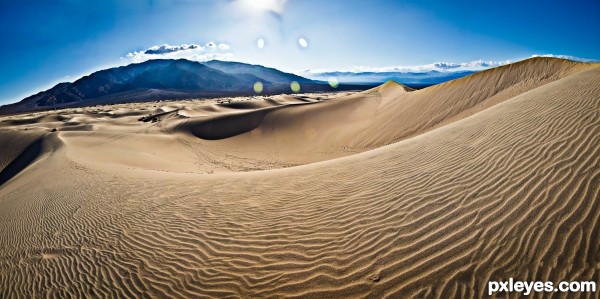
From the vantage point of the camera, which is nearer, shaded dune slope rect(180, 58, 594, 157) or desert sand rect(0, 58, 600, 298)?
desert sand rect(0, 58, 600, 298)

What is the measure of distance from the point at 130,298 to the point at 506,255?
203 inches

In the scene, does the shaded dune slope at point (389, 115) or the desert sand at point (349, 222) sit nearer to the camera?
the desert sand at point (349, 222)

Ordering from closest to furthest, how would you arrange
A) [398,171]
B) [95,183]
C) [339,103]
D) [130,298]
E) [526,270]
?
[526,270] < [130,298] < [398,171] < [95,183] < [339,103]

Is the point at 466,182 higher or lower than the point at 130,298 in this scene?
higher

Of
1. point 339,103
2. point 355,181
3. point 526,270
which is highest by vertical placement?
point 339,103

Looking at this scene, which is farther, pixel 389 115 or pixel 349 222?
pixel 389 115

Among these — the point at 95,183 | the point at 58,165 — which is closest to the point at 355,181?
the point at 95,183

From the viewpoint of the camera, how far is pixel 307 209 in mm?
6012

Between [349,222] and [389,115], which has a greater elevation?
[389,115]

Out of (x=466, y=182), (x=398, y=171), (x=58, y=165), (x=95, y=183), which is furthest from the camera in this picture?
(x=58, y=165)

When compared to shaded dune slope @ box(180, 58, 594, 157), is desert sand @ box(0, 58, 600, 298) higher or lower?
lower

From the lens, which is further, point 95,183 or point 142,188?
point 95,183

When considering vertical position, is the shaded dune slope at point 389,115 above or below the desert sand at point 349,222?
above

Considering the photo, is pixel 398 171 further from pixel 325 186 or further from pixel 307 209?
pixel 307 209
